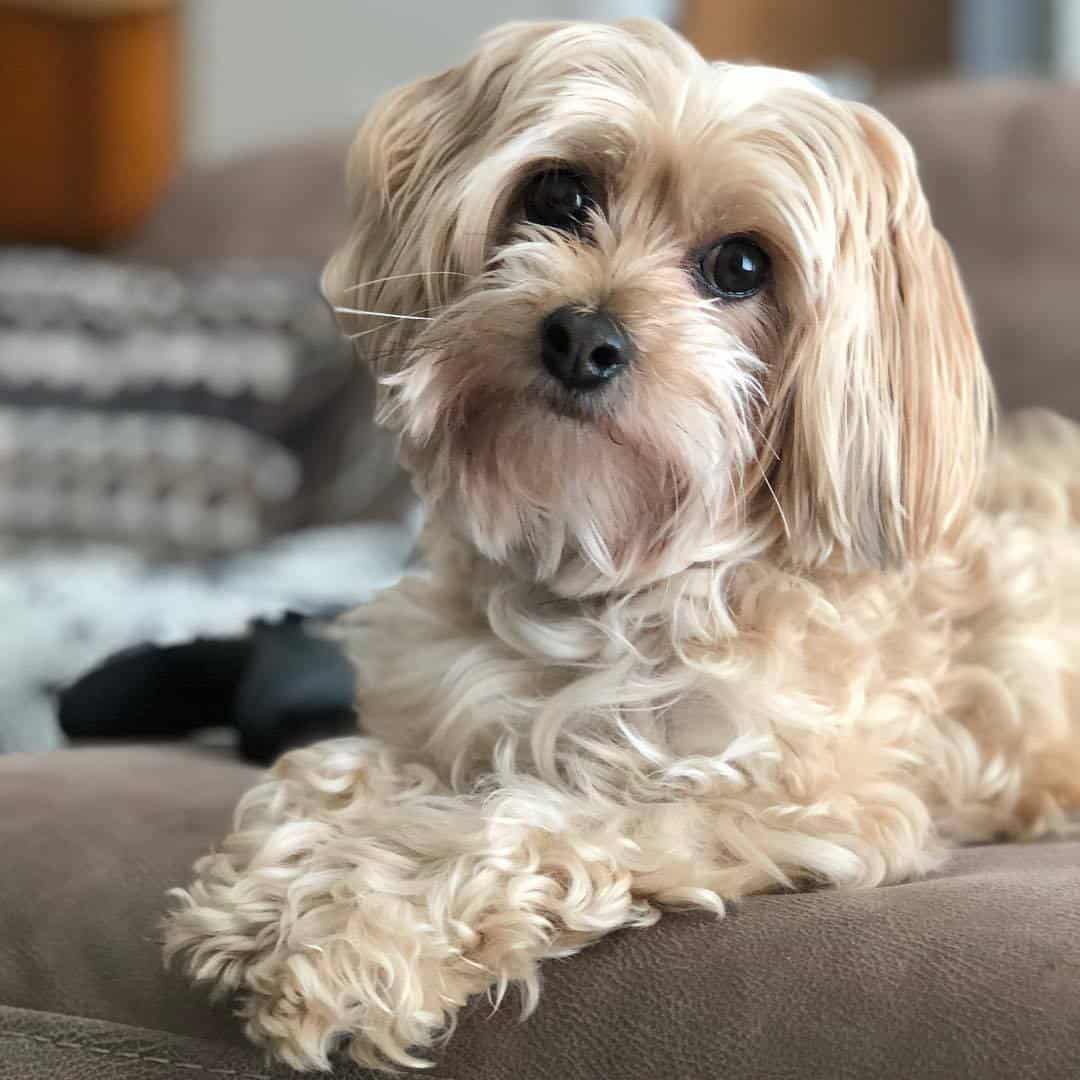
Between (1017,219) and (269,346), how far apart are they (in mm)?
1232

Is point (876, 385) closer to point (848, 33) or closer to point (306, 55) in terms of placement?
point (848, 33)

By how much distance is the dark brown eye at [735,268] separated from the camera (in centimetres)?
122

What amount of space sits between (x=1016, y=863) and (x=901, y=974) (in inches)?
11.5

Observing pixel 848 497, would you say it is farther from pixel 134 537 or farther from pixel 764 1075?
pixel 134 537

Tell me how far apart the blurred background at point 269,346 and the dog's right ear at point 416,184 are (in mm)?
656

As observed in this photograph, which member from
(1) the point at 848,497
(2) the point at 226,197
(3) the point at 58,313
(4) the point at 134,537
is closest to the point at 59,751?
(1) the point at 848,497

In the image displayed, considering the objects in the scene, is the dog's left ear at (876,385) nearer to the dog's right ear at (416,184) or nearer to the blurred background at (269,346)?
the dog's right ear at (416,184)

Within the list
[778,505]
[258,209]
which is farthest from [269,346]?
[778,505]

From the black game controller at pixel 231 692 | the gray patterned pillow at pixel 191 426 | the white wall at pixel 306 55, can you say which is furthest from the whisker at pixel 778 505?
the white wall at pixel 306 55

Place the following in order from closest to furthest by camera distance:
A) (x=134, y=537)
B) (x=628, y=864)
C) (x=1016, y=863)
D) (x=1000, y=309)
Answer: (x=628, y=864) → (x=1016, y=863) → (x=1000, y=309) → (x=134, y=537)

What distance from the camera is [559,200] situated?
4.10 ft

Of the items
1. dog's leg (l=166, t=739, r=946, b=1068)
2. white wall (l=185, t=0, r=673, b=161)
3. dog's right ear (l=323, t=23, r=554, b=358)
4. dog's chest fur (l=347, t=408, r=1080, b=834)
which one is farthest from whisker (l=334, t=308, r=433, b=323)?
white wall (l=185, t=0, r=673, b=161)

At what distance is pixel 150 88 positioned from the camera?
4.30 meters

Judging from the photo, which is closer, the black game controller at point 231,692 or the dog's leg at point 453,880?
the dog's leg at point 453,880
